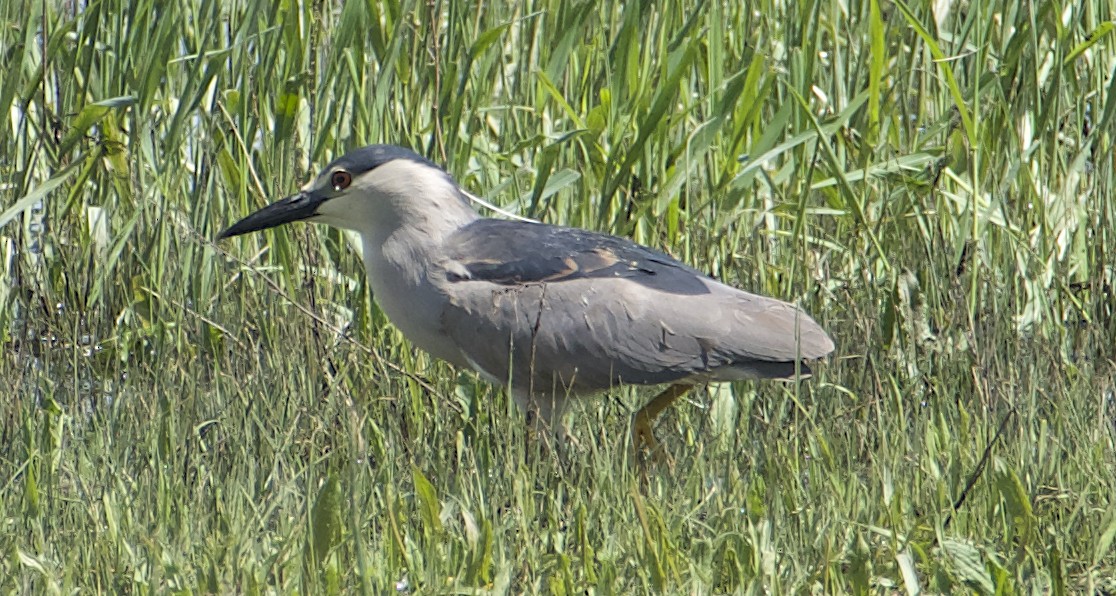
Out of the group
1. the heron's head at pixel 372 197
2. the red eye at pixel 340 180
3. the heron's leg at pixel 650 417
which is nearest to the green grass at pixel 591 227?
the heron's leg at pixel 650 417

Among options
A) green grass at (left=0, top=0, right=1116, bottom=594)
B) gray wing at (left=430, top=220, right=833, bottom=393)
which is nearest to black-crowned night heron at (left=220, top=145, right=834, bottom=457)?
gray wing at (left=430, top=220, right=833, bottom=393)

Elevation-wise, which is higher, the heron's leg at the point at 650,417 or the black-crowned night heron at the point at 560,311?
the black-crowned night heron at the point at 560,311

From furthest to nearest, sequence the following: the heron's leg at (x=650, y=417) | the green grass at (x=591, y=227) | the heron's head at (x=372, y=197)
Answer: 1. the heron's head at (x=372, y=197)
2. the heron's leg at (x=650, y=417)
3. the green grass at (x=591, y=227)

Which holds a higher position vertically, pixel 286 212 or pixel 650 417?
pixel 286 212

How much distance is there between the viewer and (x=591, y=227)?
507cm

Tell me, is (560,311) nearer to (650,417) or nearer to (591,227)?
(650,417)

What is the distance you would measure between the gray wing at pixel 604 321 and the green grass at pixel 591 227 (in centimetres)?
16

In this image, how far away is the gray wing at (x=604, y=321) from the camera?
4.06 meters

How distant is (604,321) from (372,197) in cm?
77

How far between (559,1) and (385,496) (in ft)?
7.19

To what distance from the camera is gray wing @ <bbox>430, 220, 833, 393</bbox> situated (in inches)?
160

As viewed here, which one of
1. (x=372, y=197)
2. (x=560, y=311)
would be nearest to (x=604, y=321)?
(x=560, y=311)

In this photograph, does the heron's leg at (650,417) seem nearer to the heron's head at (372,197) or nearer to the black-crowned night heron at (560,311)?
the black-crowned night heron at (560,311)

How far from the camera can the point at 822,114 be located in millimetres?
5527
